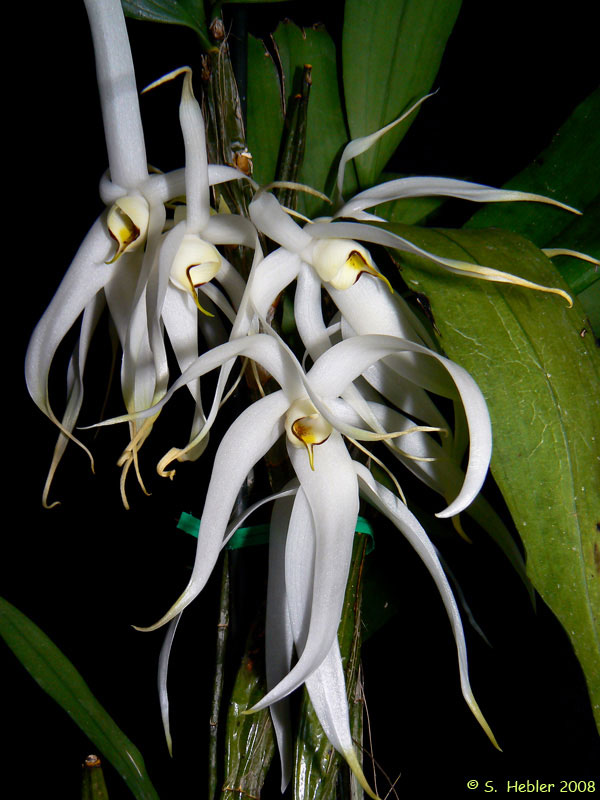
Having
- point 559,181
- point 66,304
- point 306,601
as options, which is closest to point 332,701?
point 306,601

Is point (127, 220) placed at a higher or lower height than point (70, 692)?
higher

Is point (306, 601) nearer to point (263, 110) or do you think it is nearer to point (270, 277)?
point (270, 277)

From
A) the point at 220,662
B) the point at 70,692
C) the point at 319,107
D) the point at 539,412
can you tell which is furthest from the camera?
the point at 319,107

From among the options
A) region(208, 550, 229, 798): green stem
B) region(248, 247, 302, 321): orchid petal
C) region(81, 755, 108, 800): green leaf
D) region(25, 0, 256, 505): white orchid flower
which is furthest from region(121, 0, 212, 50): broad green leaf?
region(81, 755, 108, 800): green leaf

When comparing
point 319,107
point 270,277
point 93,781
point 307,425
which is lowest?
point 93,781

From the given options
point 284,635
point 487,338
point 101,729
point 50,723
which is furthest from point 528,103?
point 50,723

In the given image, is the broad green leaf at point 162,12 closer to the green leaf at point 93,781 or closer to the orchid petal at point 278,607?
the orchid petal at point 278,607

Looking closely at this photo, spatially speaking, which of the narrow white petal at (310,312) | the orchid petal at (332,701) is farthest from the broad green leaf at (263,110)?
the orchid petal at (332,701)

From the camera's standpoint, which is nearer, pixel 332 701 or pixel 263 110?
pixel 332 701

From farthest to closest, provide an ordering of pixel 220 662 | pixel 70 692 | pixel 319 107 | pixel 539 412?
pixel 319 107, pixel 220 662, pixel 70 692, pixel 539 412
